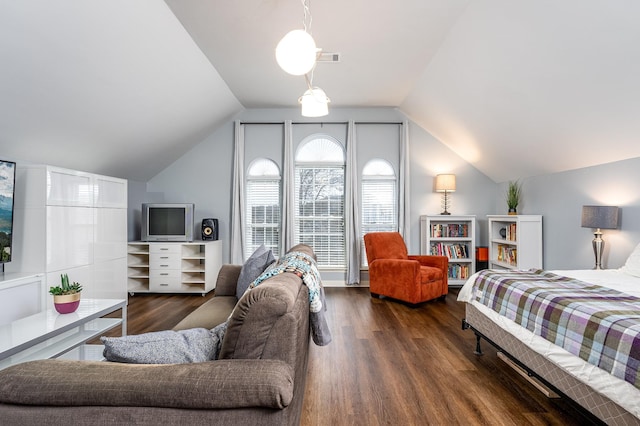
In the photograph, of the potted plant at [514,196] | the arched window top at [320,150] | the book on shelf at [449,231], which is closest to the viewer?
the potted plant at [514,196]

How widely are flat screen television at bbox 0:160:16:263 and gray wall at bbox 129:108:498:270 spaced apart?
2.57 m

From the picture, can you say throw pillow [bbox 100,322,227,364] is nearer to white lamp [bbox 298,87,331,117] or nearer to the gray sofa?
the gray sofa

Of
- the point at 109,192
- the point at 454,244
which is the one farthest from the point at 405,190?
the point at 109,192

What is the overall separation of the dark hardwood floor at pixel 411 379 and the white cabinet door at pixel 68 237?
83 centimetres

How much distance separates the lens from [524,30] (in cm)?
248

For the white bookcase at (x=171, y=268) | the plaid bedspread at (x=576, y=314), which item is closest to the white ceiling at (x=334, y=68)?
the white bookcase at (x=171, y=268)

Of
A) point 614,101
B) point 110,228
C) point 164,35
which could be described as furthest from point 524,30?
point 110,228

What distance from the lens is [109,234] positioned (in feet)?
11.9

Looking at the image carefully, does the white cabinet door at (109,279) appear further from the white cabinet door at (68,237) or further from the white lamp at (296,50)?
the white lamp at (296,50)

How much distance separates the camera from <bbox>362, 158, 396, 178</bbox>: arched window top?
17.3 ft

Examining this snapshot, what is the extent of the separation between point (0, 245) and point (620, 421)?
4132 millimetres

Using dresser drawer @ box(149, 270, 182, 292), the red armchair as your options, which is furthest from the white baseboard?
dresser drawer @ box(149, 270, 182, 292)

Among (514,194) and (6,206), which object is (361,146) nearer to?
(514,194)

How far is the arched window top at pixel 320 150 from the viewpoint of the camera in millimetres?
5258
